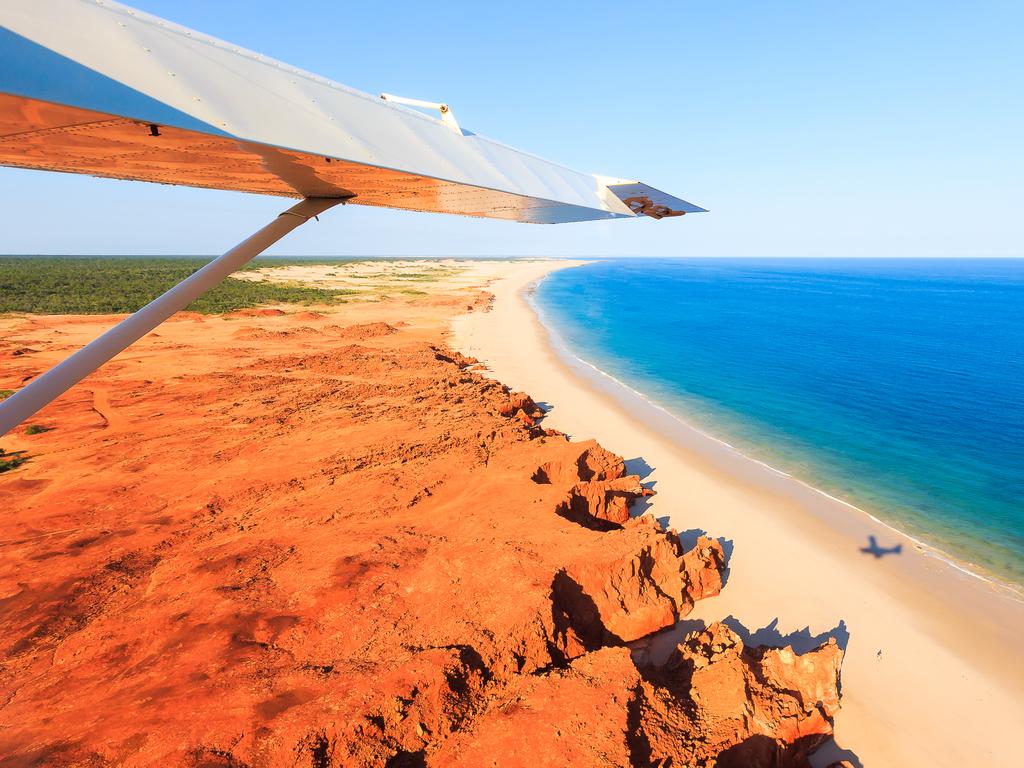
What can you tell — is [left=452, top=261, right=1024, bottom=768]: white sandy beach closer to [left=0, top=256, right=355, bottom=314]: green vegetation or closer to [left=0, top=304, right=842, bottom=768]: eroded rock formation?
[left=0, top=304, right=842, bottom=768]: eroded rock formation

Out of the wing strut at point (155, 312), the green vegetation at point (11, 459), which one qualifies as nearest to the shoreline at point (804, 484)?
the wing strut at point (155, 312)

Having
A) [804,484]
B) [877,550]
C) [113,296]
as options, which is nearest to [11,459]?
[877,550]

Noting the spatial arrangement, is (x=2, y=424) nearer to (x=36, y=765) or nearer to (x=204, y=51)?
(x=204, y=51)

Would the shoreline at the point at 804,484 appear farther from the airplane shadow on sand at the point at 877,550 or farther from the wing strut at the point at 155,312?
the wing strut at the point at 155,312

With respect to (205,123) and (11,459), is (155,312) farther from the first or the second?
(11,459)

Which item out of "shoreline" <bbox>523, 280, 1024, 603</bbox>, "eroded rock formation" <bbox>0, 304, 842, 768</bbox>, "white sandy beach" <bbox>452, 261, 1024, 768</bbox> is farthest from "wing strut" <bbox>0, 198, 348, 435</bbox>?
"shoreline" <bbox>523, 280, 1024, 603</bbox>

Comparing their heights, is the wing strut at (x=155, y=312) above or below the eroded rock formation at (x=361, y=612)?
above
